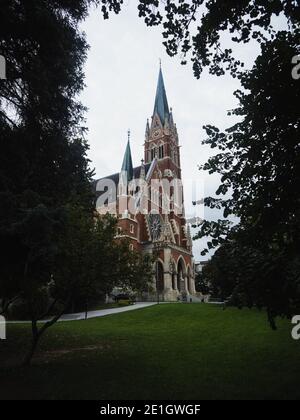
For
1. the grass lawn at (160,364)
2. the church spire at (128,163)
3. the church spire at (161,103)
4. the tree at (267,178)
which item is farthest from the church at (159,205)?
the tree at (267,178)

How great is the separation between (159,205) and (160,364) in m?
44.8

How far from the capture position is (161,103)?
66125mm

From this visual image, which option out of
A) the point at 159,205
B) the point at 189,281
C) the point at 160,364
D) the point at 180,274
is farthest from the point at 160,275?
the point at 160,364

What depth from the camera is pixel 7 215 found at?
23.6 ft

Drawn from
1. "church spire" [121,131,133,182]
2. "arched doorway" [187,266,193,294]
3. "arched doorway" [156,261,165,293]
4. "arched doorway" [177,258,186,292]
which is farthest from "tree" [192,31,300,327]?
"church spire" [121,131,133,182]

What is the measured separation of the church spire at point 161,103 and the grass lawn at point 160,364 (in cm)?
5124

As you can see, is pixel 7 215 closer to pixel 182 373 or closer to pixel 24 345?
pixel 182 373

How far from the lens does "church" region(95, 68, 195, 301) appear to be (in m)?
46.9

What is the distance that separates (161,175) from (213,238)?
171ft

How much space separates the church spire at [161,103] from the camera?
6475 centimetres

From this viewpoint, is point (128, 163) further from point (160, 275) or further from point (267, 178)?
point (267, 178)

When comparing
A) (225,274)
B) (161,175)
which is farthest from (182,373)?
(161,175)

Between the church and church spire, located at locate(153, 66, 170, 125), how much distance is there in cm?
42

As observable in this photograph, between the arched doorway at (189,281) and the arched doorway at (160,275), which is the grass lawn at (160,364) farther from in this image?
the arched doorway at (189,281)
